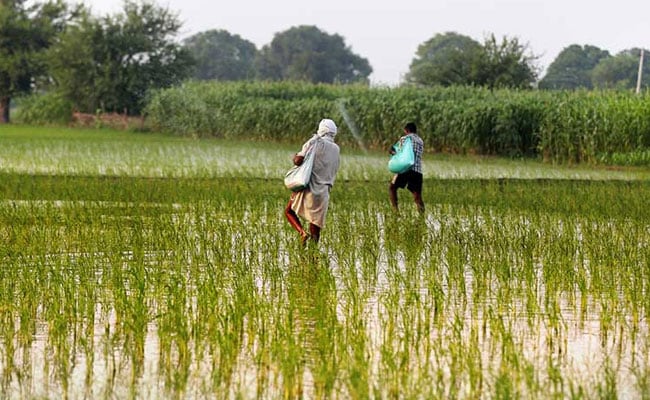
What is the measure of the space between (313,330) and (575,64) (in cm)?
10036

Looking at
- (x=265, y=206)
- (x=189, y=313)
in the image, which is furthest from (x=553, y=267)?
(x=265, y=206)

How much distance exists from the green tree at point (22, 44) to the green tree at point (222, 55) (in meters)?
35.9

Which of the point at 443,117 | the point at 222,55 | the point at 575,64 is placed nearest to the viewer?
the point at 443,117

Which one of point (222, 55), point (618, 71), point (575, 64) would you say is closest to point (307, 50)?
point (222, 55)

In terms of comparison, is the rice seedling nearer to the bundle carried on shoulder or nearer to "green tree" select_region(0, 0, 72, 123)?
the bundle carried on shoulder

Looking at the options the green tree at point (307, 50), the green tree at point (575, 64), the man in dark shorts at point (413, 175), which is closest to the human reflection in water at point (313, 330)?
the man in dark shorts at point (413, 175)

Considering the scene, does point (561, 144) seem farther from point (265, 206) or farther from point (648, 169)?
point (265, 206)

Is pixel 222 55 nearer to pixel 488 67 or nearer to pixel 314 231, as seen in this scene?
pixel 488 67

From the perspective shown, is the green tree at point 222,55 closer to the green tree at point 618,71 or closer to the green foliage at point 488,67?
the green tree at point 618,71

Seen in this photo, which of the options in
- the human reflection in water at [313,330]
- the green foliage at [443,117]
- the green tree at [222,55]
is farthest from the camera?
the green tree at [222,55]

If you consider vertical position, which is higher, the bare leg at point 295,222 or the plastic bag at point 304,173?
the plastic bag at point 304,173

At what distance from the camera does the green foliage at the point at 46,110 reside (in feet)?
198

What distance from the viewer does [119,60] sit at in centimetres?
5994

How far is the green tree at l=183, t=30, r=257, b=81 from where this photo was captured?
373ft
